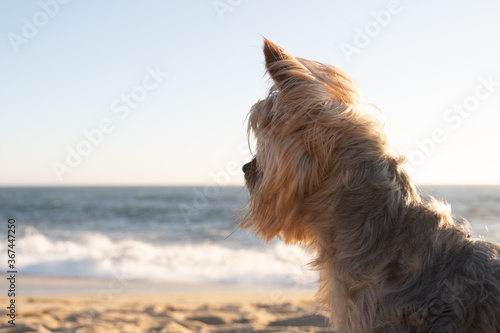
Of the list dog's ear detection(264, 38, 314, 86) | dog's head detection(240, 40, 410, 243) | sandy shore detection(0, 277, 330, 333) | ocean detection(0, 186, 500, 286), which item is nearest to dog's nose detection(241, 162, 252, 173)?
dog's head detection(240, 40, 410, 243)

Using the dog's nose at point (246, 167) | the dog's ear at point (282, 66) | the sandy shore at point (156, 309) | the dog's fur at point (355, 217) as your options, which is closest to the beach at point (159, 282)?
the sandy shore at point (156, 309)

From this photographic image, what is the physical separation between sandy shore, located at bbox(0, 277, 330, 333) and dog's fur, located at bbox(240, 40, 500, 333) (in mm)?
1292

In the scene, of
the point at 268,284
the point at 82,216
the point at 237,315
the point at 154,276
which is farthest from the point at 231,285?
the point at 82,216

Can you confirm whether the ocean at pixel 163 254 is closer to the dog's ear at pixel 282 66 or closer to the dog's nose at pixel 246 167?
the dog's nose at pixel 246 167

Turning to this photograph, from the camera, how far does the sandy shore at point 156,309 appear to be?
21.1 ft

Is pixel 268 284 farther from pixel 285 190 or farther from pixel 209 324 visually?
pixel 285 190

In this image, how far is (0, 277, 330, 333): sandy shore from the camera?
6441 millimetres

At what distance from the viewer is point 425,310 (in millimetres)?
2508

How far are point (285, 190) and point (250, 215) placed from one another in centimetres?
36

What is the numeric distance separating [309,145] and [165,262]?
1242 centimetres

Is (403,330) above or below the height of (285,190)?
below

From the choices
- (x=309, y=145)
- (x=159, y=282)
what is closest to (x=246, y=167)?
(x=309, y=145)

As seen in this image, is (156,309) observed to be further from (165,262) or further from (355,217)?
(165,262)

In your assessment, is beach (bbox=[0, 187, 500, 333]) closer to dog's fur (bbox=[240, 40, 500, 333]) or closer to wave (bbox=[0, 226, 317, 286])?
wave (bbox=[0, 226, 317, 286])
